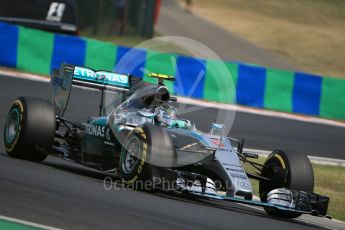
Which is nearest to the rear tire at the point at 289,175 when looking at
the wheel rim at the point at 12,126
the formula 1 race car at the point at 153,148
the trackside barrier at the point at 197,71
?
→ the formula 1 race car at the point at 153,148

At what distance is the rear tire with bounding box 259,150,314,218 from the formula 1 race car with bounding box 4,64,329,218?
1cm

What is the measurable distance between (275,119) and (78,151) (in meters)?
11.5

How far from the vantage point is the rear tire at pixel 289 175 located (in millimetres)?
11570

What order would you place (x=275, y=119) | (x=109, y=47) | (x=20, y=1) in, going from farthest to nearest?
1. (x=20, y=1)
2. (x=109, y=47)
3. (x=275, y=119)

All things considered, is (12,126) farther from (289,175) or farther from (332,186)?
(332,186)

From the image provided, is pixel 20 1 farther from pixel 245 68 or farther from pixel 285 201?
pixel 285 201

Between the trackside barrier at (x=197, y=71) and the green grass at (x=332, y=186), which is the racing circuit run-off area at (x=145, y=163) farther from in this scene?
the trackside barrier at (x=197, y=71)

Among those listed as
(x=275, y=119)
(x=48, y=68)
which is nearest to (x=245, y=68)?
(x=275, y=119)

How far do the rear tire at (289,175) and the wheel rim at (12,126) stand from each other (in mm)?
3543

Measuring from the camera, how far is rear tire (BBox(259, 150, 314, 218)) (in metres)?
11.6

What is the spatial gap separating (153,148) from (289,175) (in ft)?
6.01

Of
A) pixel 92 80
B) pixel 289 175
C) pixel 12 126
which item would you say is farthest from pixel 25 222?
pixel 92 80

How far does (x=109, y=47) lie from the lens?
84.1 ft
